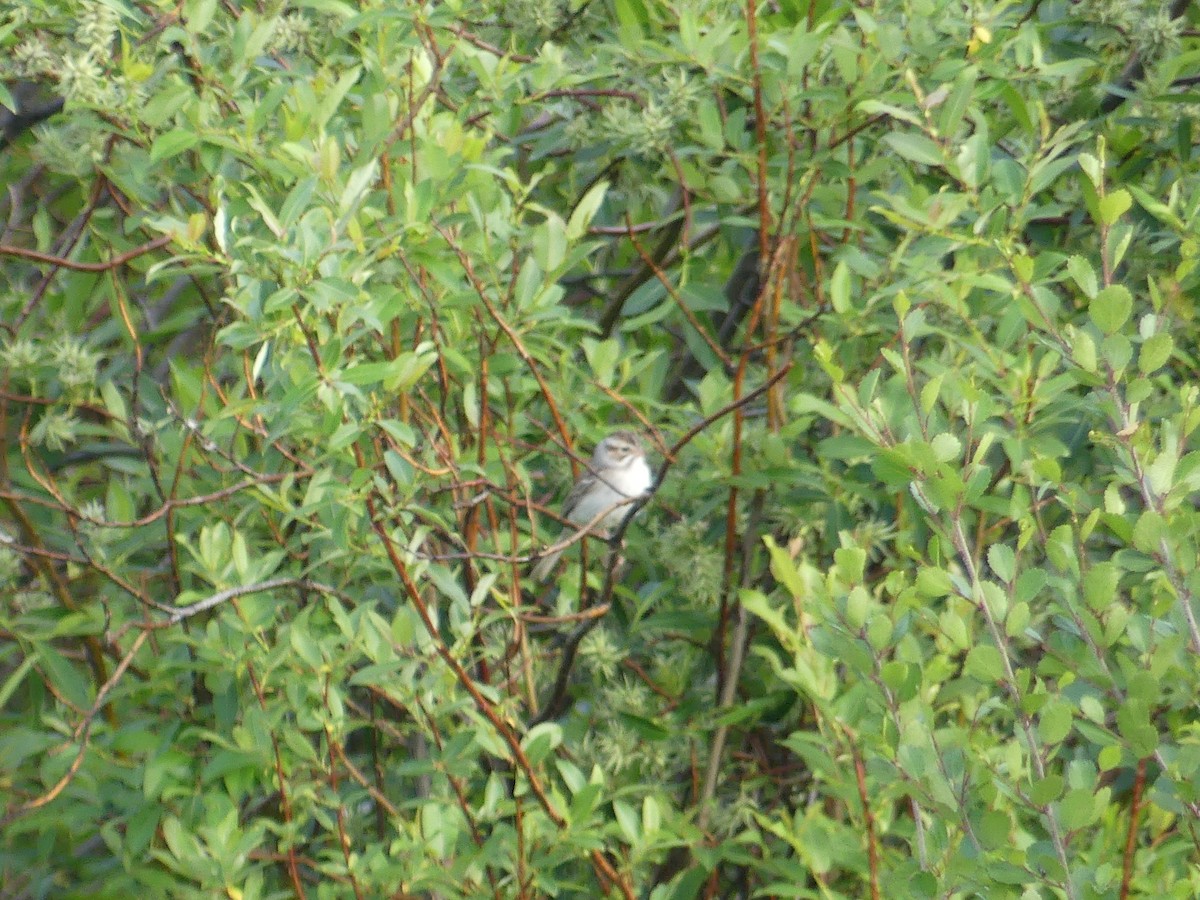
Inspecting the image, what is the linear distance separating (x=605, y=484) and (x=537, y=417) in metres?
0.45

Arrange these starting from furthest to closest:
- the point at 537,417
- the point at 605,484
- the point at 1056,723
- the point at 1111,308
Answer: the point at 537,417
the point at 605,484
the point at 1111,308
the point at 1056,723

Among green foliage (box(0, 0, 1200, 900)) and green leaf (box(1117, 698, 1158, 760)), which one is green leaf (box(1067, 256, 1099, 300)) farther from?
green leaf (box(1117, 698, 1158, 760))

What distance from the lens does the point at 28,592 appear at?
4789mm

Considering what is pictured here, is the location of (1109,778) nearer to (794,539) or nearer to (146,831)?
(794,539)

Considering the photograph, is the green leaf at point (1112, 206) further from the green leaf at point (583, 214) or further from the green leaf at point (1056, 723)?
the green leaf at point (583, 214)

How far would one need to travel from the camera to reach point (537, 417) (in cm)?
477

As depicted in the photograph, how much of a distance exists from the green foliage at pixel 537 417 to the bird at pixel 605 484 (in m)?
0.11

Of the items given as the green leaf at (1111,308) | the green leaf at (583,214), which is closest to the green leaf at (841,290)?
the green leaf at (583,214)

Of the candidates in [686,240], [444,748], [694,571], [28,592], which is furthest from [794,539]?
[28,592]

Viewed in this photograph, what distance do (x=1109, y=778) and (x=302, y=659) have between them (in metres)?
2.29

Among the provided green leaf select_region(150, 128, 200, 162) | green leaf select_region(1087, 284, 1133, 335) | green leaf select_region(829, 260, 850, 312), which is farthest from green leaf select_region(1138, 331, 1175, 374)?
green leaf select_region(150, 128, 200, 162)

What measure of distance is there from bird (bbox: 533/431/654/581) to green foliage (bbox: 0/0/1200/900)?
11 cm

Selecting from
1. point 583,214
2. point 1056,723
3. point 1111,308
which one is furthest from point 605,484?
point 1056,723

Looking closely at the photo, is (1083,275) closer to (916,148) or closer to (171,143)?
(916,148)
